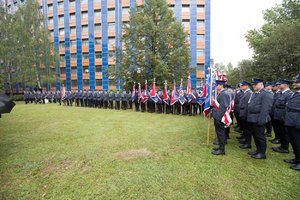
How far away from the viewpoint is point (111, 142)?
5.92m

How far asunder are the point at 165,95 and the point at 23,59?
25617 mm

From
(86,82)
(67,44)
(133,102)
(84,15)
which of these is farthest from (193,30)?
(67,44)

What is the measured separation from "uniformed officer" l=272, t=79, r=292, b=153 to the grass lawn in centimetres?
41

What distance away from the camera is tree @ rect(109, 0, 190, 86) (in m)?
20.2

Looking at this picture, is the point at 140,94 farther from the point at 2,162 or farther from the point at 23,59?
the point at 23,59

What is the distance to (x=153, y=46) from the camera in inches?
830

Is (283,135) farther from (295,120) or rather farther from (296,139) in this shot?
(295,120)

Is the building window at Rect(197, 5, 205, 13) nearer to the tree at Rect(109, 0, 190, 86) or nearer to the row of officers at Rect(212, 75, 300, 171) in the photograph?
the tree at Rect(109, 0, 190, 86)

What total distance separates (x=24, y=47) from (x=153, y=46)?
21.1 metres

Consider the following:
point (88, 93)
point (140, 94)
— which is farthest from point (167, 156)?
point (88, 93)

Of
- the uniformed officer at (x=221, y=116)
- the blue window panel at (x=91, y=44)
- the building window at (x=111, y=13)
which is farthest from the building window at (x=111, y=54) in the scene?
the uniformed officer at (x=221, y=116)

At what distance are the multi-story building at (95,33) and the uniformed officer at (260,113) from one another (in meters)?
30.3

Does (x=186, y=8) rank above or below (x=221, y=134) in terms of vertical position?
above

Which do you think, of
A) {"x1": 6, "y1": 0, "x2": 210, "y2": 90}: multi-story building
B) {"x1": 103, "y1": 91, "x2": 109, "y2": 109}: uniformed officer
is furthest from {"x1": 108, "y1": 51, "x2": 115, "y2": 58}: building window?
{"x1": 103, "y1": 91, "x2": 109, "y2": 109}: uniformed officer
